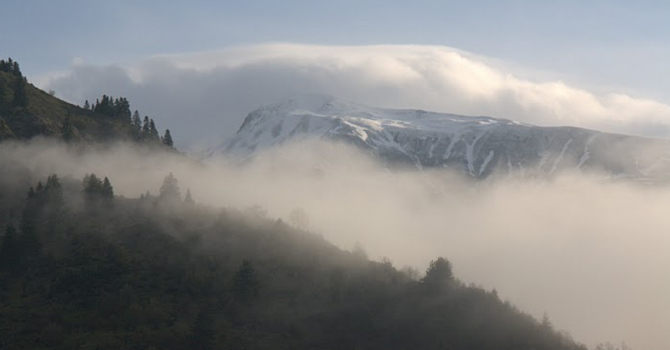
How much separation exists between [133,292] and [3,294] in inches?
1110

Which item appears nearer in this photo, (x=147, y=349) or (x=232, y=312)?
(x=147, y=349)

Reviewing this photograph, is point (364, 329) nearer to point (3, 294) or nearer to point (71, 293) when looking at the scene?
point (71, 293)

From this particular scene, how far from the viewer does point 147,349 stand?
555ft

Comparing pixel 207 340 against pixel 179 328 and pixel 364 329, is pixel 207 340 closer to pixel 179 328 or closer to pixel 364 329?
pixel 179 328

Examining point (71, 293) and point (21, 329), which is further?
point (71, 293)

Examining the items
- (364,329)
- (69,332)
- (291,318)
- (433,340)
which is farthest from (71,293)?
(433,340)

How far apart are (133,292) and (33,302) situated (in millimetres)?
21471

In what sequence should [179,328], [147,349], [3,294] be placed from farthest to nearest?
1. [3,294]
2. [179,328]
3. [147,349]

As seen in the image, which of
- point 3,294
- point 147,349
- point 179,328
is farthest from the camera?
point 3,294

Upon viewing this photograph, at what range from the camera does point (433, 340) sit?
196250mm

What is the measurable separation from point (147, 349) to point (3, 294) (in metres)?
46.0

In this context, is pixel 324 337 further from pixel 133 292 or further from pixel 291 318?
pixel 133 292

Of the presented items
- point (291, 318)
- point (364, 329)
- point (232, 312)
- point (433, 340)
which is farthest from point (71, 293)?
point (433, 340)

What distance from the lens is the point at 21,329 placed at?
174375 millimetres
